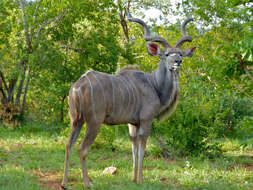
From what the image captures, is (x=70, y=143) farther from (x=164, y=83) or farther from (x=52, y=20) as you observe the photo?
(x=52, y=20)

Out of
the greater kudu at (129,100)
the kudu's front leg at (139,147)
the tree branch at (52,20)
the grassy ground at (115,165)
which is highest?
the tree branch at (52,20)

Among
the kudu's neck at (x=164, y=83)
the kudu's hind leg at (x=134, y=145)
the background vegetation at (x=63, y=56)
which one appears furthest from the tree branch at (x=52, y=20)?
the kudu's hind leg at (x=134, y=145)

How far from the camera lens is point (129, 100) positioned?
3.95m

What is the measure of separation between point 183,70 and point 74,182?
4.71m

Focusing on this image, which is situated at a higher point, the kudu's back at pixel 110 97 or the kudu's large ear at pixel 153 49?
the kudu's large ear at pixel 153 49

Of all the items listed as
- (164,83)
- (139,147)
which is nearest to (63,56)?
(164,83)

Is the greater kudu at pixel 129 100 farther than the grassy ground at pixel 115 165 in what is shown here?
No

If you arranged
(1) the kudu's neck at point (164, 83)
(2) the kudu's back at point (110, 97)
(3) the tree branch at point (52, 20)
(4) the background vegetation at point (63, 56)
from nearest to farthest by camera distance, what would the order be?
(2) the kudu's back at point (110, 97) < (1) the kudu's neck at point (164, 83) < (4) the background vegetation at point (63, 56) < (3) the tree branch at point (52, 20)

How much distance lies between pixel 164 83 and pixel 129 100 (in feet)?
1.95

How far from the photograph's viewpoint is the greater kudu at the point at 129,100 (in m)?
3.59

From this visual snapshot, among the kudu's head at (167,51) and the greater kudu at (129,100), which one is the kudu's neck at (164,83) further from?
the kudu's head at (167,51)

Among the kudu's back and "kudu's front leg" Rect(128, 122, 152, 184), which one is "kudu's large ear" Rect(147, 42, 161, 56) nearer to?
the kudu's back

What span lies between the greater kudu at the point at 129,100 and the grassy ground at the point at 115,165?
294 millimetres

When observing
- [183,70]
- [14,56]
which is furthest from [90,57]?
[183,70]
